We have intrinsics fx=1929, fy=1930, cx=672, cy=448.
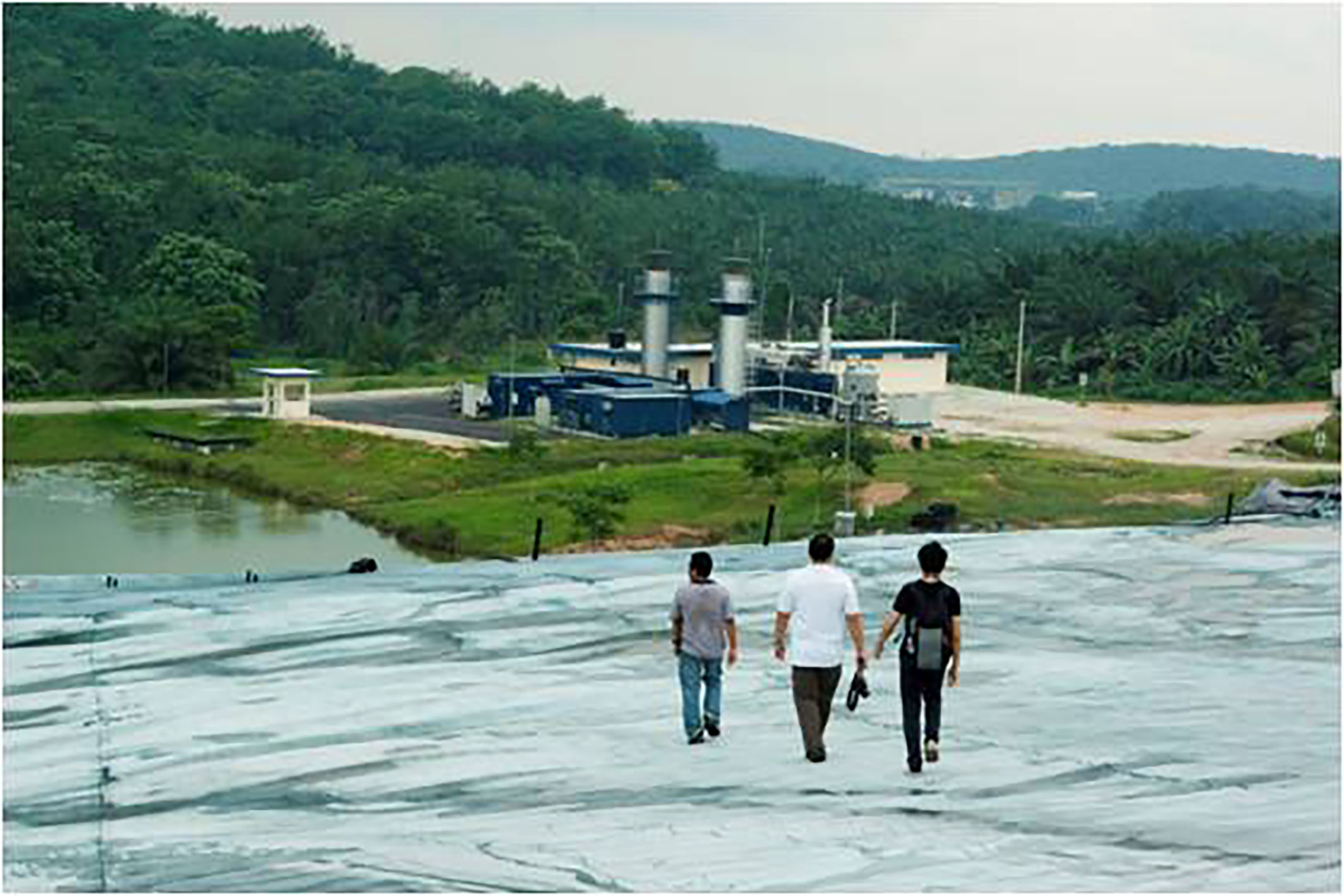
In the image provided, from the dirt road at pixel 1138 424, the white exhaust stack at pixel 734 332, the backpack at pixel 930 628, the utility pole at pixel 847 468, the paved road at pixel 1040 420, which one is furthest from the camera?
the white exhaust stack at pixel 734 332

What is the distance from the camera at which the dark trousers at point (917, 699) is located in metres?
5.52

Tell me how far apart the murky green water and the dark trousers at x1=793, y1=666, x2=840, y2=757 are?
12760 millimetres

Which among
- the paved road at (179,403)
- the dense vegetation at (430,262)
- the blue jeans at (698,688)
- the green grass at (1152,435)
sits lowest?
the paved road at (179,403)

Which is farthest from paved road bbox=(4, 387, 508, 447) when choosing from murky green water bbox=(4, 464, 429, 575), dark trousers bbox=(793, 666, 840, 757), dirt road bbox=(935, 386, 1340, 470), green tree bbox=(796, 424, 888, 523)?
dark trousers bbox=(793, 666, 840, 757)

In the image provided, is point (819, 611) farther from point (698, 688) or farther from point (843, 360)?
point (843, 360)

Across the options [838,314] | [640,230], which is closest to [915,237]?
[640,230]

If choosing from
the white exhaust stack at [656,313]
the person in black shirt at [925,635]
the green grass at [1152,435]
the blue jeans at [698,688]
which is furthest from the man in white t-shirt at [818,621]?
the white exhaust stack at [656,313]

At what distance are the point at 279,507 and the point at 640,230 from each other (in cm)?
3756

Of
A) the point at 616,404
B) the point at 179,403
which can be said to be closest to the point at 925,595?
the point at 616,404

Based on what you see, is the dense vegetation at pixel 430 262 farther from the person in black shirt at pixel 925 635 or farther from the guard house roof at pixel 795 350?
the person in black shirt at pixel 925 635

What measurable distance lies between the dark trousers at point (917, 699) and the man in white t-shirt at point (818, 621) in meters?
0.17

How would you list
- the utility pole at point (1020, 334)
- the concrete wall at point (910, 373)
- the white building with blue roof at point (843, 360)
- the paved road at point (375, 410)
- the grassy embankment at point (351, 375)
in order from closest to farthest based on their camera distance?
the paved road at point (375, 410), the white building with blue roof at point (843, 360), the concrete wall at point (910, 373), the grassy embankment at point (351, 375), the utility pole at point (1020, 334)

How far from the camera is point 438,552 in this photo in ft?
69.6

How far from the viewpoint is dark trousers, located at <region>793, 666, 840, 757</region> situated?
5641 millimetres
